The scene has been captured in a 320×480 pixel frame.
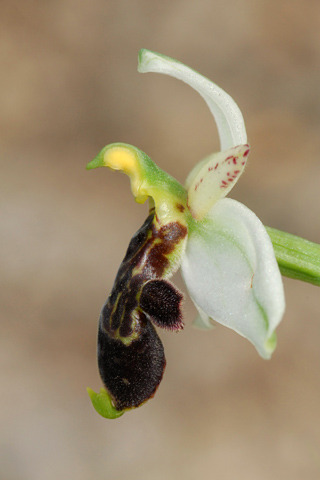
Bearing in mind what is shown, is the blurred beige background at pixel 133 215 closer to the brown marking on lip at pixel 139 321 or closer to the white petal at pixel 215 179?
the brown marking on lip at pixel 139 321

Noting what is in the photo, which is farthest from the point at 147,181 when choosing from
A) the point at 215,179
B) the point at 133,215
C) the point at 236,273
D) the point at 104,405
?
the point at 133,215

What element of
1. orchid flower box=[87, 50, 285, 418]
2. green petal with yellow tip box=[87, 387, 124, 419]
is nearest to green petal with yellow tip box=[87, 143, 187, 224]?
orchid flower box=[87, 50, 285, 418]

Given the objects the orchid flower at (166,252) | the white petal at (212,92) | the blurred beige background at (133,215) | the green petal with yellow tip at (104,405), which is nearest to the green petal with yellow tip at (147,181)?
the orchid flower at (166,252)

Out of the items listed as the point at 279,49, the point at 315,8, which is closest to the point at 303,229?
the point at 279,49

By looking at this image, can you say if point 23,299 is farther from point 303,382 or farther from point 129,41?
point 129,41

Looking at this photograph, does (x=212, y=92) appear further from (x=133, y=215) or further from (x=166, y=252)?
(x=133, y=215)
